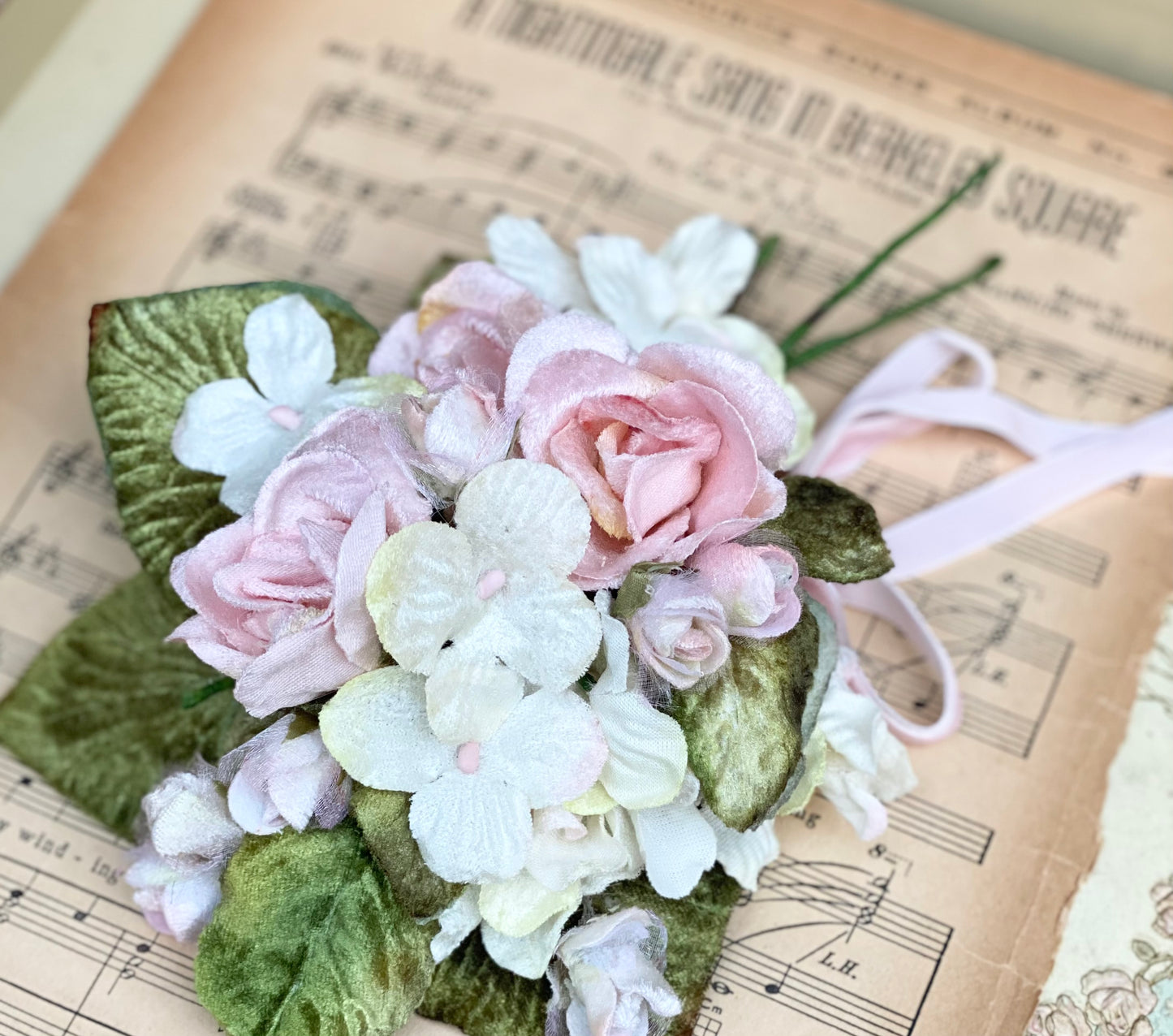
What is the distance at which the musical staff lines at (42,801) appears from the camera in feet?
1.86

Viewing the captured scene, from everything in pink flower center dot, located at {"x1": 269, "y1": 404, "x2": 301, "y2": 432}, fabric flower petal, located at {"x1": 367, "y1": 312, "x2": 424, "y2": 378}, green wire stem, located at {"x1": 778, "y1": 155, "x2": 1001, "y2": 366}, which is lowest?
pink flower center dot, located at {"x1": 269, "y1": 404, "x2": 301, "y2": 432}

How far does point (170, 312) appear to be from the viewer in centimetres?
51

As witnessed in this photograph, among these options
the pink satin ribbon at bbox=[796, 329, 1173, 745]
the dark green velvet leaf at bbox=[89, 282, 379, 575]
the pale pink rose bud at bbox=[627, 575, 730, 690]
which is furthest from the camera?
the pink satin ribbon at bbox=[796, 329, 1173, 745]

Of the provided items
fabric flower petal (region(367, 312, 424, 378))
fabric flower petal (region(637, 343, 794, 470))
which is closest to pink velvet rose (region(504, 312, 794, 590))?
fabric flower petal (region(637, 343, 794, 470))

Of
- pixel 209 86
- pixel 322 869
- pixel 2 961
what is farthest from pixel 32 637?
pixel 209 86

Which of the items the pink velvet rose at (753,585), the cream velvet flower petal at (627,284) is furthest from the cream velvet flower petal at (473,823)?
the cream velvet flower petal at (627,284)

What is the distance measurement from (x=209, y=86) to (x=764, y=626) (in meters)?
0.58

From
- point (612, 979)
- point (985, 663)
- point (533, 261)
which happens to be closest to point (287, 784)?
point (612, 979)

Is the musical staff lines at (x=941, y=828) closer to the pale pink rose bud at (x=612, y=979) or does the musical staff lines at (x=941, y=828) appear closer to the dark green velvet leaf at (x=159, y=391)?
the pale pink rose bud at (x=612, y=979)

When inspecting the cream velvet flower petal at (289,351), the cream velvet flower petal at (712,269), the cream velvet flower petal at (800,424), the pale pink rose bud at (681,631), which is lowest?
the pale pink rose bud at (681,631)

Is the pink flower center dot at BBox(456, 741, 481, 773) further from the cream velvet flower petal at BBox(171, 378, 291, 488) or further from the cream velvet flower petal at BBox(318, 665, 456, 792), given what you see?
the cream velvet flower petal at BBox(171, 378, 291, 488)

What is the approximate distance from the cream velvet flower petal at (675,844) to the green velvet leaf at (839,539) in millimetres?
98

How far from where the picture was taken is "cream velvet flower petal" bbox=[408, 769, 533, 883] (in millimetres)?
408

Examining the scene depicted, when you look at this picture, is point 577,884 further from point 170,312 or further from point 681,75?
point 681,75
